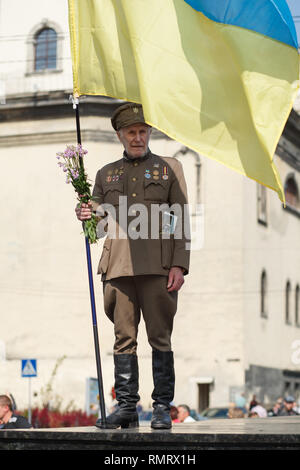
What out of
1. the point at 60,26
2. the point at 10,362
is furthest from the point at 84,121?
the point at 10,362

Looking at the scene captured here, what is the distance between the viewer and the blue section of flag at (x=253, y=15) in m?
6.30

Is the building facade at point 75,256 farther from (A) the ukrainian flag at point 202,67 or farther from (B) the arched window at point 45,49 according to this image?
(A) the ukrainian flag at point 202,67

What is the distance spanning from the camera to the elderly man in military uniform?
6270 millimetres

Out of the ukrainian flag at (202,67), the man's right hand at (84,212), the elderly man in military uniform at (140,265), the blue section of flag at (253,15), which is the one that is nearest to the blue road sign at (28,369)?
the elderly man in military uniform at (140,265)

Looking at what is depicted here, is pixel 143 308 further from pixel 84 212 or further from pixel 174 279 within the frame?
pixel 84 212

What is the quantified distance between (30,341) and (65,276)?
2.70 m

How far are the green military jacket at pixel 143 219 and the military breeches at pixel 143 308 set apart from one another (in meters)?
0.08

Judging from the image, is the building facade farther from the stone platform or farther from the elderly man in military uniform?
the stone platform

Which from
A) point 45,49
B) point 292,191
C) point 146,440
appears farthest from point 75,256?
point 146,440

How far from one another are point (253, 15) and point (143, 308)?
2.02 metres

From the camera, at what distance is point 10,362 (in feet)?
117

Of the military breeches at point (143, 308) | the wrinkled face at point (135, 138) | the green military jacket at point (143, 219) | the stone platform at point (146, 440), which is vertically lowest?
the stone platform at point (146, 440)

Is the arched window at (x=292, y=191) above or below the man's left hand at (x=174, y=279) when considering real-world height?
above

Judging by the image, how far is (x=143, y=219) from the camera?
640 centimetres
